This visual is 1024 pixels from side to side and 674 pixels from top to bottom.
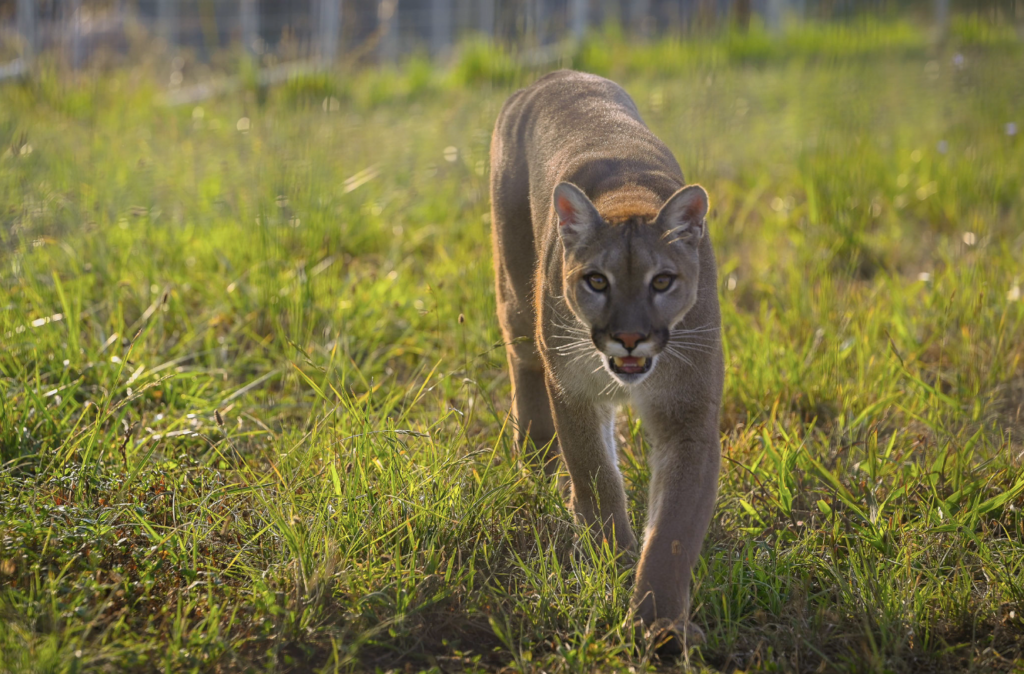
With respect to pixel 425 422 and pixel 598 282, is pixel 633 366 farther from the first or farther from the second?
pixel 425 422

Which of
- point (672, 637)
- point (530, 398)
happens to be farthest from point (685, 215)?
point (672, 637)

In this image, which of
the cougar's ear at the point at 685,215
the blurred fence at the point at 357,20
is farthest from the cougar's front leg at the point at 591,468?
the blurred fence at the point at 357,20

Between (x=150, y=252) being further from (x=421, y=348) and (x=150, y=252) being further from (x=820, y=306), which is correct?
(x=820, y=306)

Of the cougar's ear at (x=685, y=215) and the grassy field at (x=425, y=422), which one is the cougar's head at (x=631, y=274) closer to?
the cougar's ear at (x=685, y=215)

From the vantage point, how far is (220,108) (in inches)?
329

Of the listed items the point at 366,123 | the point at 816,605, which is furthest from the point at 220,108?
the point at 816,605

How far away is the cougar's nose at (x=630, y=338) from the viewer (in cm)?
266

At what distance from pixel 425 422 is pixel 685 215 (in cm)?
106

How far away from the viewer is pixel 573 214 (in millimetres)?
2918

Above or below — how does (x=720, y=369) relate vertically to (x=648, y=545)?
above

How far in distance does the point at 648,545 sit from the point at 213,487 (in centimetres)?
137

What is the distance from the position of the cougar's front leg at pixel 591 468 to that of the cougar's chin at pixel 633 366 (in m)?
0.31

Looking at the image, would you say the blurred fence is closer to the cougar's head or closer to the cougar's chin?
the cougar's head

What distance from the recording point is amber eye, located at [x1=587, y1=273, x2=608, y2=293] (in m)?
2.83
